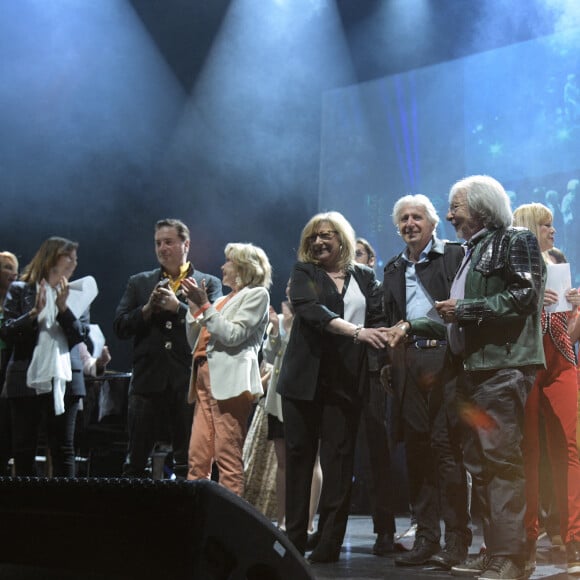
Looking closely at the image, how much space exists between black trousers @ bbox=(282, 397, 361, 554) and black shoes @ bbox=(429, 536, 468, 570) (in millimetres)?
430

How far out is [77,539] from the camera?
0.95 m

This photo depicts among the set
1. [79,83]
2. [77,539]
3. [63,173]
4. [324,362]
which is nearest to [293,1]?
[79,83]

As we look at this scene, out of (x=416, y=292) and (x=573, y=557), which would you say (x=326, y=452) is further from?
(x=573, y=557)

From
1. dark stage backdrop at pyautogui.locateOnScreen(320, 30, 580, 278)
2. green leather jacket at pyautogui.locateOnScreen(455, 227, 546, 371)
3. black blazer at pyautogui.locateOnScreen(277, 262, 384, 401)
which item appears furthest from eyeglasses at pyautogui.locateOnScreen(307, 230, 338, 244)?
dark stage backdrop at pyautogui.locateOnScreen(320, 30, 580, 278)

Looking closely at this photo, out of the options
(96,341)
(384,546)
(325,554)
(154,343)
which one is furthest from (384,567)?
(96,341)

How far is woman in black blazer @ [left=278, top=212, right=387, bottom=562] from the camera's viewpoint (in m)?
3.20

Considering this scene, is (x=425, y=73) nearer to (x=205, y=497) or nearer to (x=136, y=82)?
(x=136, y=82)

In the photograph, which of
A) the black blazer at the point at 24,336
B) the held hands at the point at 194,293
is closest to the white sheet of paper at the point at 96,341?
the black blazer at the point at 24,336

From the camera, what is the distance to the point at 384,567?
3.07 meters

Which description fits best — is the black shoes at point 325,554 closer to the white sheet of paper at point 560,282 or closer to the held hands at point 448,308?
the held hands at point 448,308

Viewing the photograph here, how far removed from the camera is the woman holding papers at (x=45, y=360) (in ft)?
13.1

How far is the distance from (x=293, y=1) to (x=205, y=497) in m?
7.37

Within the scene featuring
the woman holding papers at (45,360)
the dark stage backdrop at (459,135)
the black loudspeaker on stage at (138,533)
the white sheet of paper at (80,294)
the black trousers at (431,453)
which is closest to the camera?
the black loudspeaker on stage at (138,533)

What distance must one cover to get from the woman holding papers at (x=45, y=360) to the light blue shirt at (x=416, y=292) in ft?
6.07
